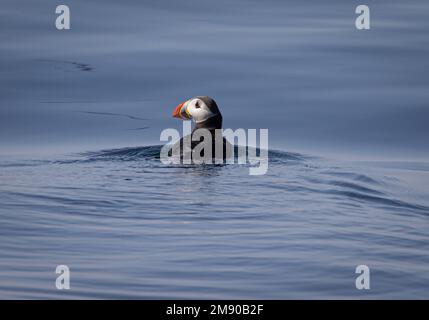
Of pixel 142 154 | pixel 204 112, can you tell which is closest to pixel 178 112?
pixel 204 112

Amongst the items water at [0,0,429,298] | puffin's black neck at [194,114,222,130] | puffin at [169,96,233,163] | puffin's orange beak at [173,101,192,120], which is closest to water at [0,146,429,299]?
water at [0,0,429,298]

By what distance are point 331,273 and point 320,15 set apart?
10881 millimetres

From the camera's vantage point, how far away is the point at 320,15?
17.2m

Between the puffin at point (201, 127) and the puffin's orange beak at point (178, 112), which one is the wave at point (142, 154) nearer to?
the puffin at point (201, 127)

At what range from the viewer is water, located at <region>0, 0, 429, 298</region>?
22.7 ft

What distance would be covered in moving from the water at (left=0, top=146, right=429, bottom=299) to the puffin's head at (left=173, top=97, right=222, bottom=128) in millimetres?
1225

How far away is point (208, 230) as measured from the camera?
25.7 ft

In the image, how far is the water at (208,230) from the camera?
259 inches

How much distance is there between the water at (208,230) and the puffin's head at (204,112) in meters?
1.23

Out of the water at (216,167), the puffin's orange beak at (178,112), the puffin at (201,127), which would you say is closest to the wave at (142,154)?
the water at (216,167)

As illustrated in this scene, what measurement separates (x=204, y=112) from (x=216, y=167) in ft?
5.11

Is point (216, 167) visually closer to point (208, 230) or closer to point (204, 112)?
point (204, 112)

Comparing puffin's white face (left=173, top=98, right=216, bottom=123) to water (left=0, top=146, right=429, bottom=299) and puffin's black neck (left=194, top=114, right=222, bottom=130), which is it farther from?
water (left=0, top=146, right=429, bottom=299)

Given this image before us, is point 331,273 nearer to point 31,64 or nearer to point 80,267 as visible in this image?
point 80,267
